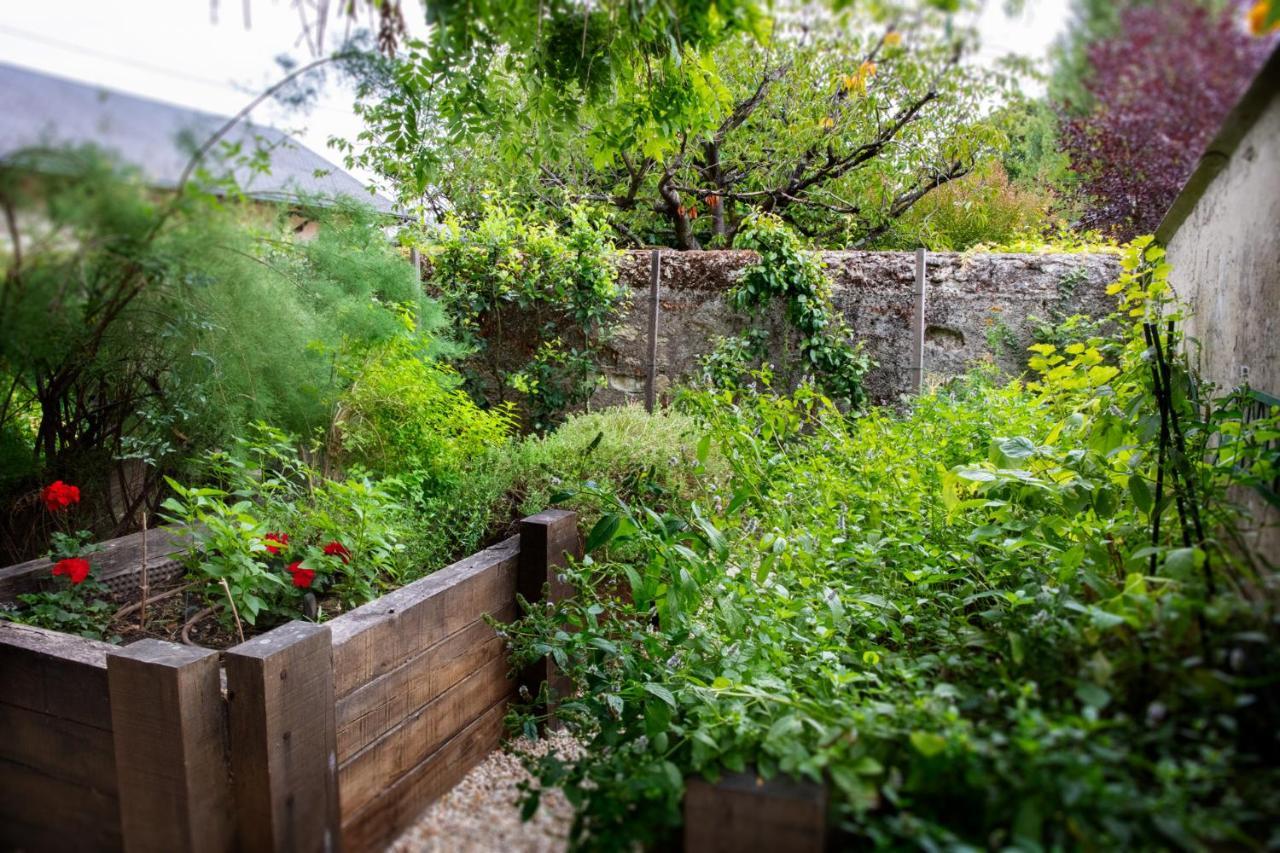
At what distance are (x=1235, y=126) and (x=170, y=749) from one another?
209 centimetres

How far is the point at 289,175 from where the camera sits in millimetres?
1598

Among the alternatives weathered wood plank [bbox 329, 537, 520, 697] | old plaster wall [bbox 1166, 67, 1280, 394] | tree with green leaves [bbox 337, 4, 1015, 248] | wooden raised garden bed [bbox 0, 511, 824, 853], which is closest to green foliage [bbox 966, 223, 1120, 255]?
tree with green leaves [bbox 337, 4, 1015, 248]

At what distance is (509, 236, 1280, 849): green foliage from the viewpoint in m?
0.91

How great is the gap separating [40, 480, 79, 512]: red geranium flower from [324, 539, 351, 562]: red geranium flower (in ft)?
2.77

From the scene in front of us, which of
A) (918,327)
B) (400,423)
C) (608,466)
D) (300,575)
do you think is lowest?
(300,575)

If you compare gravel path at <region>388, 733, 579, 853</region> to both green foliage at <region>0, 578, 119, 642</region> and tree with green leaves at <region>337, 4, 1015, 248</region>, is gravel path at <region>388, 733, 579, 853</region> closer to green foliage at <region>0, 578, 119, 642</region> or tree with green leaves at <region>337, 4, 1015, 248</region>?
green foliage at <region>0, 578, 119, 642</region>

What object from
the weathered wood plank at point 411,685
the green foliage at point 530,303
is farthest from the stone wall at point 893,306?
the weathered wood plank at point 411,685

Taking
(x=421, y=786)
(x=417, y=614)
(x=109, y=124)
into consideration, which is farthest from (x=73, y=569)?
(x=109, y=124)

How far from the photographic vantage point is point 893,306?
205 inches

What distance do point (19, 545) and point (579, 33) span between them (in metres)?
2.48

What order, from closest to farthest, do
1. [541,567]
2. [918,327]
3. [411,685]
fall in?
[411,685]
[541,567]
[918,327]

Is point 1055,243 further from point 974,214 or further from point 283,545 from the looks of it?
point 283,545

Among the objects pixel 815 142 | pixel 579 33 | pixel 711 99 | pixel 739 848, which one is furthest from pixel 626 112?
pixel 815 142

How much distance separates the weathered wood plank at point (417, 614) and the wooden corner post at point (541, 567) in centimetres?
5
